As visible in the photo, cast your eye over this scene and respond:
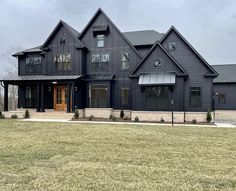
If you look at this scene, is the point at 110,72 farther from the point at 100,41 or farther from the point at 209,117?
the point at 209,117

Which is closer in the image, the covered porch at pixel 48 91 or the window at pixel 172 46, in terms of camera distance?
the window at pixel 172 46

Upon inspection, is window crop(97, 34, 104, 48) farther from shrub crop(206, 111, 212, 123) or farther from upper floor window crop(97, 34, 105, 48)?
shrub crop(206, 111, 212, 123)

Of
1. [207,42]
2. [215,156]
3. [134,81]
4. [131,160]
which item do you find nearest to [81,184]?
[131,160]

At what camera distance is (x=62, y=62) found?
23.5 m

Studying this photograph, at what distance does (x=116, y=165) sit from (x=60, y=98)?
18649 millimetres

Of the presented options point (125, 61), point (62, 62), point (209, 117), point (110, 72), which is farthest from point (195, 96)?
point (62, 62)

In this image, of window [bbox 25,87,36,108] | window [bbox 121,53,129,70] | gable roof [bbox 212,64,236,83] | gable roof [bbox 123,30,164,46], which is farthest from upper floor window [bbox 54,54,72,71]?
gable roof [bbox 212,64,236,83]

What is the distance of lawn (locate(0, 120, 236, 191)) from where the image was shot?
5027 millimetres

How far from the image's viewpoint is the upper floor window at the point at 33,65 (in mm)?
24797

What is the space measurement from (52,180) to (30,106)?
21.3 meters

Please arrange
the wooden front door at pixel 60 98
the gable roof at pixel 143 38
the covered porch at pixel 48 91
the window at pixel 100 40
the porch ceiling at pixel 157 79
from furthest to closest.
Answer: the gable roof at pixel 143 38 → the wooden front door at pixel 60 98 → the window at pixel 100 40 → the covered porch at pixel 48 91 → the porch ceiling at pixel 157 79

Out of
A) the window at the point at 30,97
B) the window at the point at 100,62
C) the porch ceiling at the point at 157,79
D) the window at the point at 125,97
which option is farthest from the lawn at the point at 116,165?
the window at the point at 30,97

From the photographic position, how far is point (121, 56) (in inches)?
893

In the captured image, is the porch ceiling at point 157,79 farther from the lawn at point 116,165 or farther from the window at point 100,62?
the lawn at point 116,165
